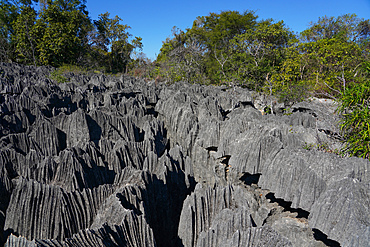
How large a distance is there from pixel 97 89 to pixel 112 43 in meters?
23.4

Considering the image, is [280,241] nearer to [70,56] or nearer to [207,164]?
[207,164]

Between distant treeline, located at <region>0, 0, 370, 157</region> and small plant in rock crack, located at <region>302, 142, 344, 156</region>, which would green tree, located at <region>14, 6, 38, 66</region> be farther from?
small plant in rock crack, located at <region>302, 142, 344, 156</region>

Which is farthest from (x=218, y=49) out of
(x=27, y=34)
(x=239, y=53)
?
(x=27, y=34)

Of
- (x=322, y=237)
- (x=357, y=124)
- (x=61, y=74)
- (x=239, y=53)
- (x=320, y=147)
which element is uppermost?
(x=239, y=53)

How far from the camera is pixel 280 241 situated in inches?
68.8

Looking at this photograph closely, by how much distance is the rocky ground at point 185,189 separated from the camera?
6.72ft

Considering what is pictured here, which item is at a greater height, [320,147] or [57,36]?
[57,36]

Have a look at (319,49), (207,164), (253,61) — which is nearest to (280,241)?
(207,164)

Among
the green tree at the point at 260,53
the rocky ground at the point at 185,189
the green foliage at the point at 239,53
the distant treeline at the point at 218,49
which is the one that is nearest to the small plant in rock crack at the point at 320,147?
the rocky ground at the point at 185,189

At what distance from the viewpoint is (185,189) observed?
12.7ft

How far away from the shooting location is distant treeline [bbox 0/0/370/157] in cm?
1487

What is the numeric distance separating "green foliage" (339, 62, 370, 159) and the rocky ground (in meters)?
0.32

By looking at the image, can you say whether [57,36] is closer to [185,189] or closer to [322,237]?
[185,189]

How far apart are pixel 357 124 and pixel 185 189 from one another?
9.35ft
